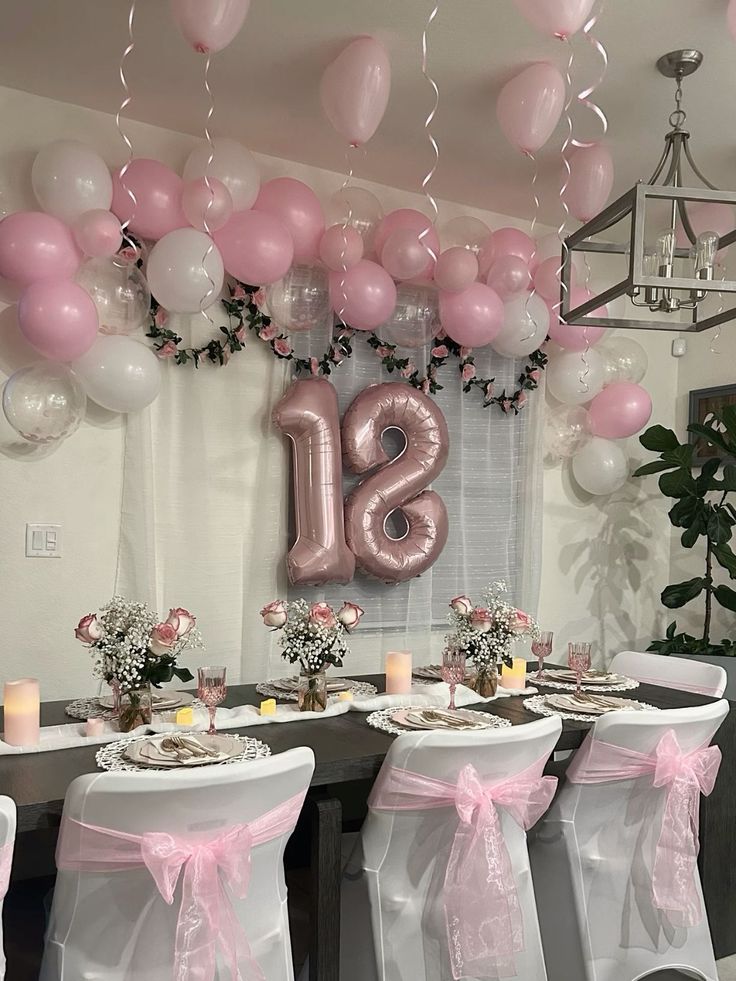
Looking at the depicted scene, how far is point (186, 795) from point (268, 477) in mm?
2061

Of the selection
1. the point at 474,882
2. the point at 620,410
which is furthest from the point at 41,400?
the point at 620,410

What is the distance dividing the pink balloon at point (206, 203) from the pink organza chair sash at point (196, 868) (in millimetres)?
1922

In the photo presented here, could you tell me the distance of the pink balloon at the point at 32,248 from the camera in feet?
8.81

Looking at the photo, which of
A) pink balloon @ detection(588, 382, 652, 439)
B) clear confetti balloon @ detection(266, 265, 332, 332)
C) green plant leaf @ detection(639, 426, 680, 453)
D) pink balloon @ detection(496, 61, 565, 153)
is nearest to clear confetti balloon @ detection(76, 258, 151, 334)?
clear confetti balloon @ detection(266, 265, 332, 332)

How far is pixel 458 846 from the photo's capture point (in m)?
1.87

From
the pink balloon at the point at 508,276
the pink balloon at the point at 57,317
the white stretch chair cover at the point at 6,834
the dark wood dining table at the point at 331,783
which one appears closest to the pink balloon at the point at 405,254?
the pink balloon at the point at 508,276

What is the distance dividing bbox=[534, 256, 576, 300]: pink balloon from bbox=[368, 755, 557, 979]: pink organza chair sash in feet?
7.38

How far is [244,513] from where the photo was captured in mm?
3463

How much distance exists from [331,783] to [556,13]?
75.4 inches

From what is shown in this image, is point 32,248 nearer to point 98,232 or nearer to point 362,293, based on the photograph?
point 98,232

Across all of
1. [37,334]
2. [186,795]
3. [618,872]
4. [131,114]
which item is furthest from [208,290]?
[618,872]

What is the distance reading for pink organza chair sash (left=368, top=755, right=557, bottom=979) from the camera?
1842 mm

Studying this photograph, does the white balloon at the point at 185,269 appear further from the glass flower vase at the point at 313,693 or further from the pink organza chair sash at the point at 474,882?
the pink organza chair sash at the point at 474,882

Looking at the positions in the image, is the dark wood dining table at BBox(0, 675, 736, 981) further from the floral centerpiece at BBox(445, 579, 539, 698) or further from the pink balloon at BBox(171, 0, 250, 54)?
the pink balloon at BBox(171, 0, 250, 54)
